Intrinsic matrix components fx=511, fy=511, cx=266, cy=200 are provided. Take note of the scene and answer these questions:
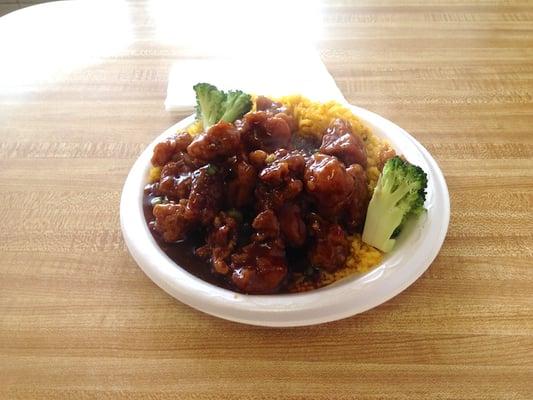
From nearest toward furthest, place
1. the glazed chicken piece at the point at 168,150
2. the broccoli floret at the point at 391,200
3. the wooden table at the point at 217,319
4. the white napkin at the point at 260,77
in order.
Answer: the wooden table at the point at 217,319 < the broccoli floret at the point at 391,200 < the glazed chicken piece at the point at 168,150 < the white napkin at the point at 260,77

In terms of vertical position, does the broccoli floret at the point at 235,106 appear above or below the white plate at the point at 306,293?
above

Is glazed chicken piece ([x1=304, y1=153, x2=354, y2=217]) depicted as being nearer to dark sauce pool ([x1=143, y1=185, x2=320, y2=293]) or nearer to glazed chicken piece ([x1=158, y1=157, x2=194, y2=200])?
dark sauce pool ([x1=143, y1=185, x2=320, y2=293])

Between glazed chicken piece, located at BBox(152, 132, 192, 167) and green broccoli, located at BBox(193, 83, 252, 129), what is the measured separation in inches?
3.7

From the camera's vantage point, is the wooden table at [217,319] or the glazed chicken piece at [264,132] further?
the glazed chicken piece at [264,132]

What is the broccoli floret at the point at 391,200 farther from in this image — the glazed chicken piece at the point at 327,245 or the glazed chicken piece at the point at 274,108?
the glazed chicken piece at the point at 274,108

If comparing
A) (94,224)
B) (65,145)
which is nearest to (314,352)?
(94,224)

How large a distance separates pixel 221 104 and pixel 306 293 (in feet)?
2.06

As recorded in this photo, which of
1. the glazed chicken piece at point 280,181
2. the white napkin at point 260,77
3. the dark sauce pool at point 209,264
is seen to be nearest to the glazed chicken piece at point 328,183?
the glazed chicken piece at point 280,181

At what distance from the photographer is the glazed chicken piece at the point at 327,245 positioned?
126 cm

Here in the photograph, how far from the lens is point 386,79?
2.23m

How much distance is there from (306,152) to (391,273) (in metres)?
0.42

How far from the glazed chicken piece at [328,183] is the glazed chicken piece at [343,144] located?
0.07 metres

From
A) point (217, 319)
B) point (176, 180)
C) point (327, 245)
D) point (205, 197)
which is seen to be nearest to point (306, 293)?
point (327, 245)

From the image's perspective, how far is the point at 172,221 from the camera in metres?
1.34
